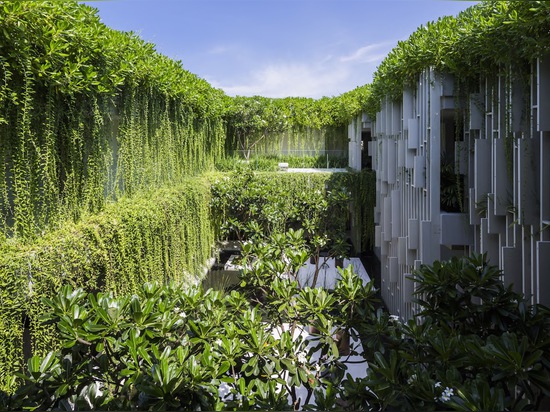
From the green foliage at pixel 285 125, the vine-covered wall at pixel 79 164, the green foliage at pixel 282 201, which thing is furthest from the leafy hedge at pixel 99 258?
the green foliage at pixel 285 125

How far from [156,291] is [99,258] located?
5.78 ft

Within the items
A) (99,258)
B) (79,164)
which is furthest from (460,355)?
(79,164)

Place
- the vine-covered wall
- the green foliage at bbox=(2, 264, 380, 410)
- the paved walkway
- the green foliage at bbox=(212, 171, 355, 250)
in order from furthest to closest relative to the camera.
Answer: the green foliage at bbox=(212, 171, 355, 250)
the paved walkway
the vine-covered wall
the green foliage at bbox=(2, 264, 380, 410)

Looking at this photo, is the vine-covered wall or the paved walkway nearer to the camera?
the vine-covered wall

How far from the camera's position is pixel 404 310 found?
6.41 metres

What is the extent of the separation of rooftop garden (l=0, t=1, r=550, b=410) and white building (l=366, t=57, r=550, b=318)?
12.3 inches

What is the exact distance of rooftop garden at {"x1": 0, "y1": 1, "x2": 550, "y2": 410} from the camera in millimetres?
2090

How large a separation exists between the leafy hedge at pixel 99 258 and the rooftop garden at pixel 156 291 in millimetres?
22

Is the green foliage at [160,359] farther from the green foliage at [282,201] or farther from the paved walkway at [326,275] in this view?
the green foliage at [282,201]

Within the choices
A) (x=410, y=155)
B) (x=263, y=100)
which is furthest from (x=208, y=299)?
(x=263, y=100)

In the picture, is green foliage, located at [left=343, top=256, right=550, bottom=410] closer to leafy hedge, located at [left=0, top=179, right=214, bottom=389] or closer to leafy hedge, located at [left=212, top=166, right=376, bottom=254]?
leafy hedge, located at [left=0, top=179, right=214, bottom=389]

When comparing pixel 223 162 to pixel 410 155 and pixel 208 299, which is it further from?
pixel 208 299

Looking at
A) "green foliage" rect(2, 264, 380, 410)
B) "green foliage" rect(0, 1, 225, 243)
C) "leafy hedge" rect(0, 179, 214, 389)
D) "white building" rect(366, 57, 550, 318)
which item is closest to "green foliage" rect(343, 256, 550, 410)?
"green foliage" rect(2, 264, 380, 410)

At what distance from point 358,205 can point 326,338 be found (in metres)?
8.01
